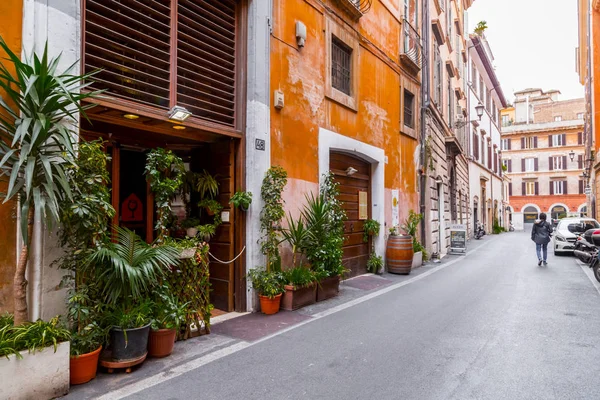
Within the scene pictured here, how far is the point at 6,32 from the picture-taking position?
3887 millimetres

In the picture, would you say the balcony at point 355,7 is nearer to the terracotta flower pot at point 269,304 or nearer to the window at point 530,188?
the terracotta flower pot at point 269,304

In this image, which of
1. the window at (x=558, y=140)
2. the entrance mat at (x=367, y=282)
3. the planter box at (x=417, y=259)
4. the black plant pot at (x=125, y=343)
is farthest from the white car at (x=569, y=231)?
the window at (x=558, y=140)

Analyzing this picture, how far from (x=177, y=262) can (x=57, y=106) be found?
202 cm

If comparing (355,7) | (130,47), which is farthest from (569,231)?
(130,47)

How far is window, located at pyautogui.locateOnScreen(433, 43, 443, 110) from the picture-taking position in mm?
15822

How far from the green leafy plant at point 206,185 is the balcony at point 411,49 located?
8.10m

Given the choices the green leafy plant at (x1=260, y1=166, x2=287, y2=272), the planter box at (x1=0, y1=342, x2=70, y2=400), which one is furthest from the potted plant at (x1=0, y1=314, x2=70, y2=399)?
the green leafy plant at (x1=260, y1=166, x2=287, y2=272)

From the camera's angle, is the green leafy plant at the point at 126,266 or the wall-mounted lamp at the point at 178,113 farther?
the wall-mounted lamp at the point at 178,113

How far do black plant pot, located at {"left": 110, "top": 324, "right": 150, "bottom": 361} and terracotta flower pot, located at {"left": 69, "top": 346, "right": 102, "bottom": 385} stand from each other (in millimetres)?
206

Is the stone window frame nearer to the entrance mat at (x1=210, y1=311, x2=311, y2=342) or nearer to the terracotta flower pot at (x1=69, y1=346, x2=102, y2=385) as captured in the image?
the entrance mat at (x1=210, y1=311, x2=311, y2=342)

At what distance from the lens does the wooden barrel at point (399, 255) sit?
10.4m

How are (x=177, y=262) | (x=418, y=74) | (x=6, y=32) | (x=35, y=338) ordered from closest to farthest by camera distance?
(x=35, y=338), (x=6, y=32), (x=177, y=262), (x=418, y=74)

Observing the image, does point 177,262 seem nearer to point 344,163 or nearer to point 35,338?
point 35,338

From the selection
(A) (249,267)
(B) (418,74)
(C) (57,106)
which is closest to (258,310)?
(A) (249,267)
